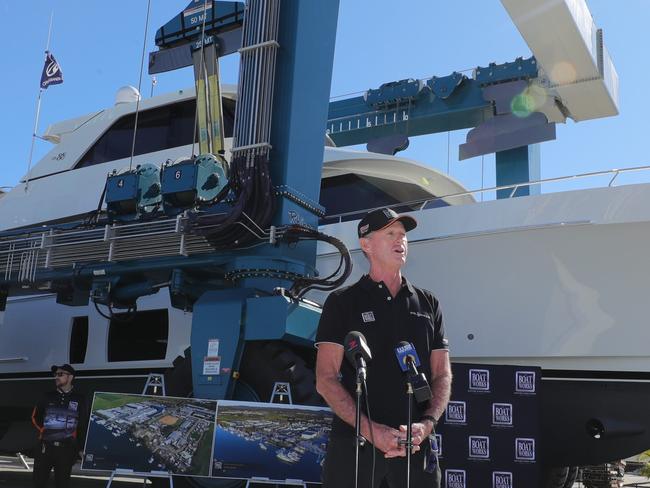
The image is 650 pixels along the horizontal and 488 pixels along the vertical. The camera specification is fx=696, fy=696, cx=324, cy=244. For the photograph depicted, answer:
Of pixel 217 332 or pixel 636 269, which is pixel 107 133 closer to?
pixel 217 332

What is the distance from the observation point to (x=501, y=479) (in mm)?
5941

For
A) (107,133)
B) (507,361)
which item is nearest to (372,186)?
(507,361)

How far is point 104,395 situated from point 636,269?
16.2 ft

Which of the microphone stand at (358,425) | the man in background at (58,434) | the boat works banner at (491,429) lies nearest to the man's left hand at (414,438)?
the microphone stand at (358,425)

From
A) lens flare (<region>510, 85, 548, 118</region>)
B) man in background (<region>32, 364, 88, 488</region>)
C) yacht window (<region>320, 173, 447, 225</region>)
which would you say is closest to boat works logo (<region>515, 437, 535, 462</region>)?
yacht window (<region>320, 173, 447, 225</region>)

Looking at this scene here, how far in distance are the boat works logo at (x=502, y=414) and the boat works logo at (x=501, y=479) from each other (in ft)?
1.37

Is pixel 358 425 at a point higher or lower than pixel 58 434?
higher

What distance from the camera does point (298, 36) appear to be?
267 inches

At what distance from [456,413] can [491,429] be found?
33 cm

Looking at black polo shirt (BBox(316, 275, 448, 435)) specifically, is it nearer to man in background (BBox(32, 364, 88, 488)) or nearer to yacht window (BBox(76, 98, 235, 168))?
man in background (BBox(32, 364, 88, 488))

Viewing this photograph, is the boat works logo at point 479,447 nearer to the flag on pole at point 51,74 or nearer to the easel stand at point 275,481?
the easel stand at point 275,481

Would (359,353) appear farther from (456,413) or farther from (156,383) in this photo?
(156,383)

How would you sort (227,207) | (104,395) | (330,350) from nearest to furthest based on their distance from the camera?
(330,350)
(104,395)
(227,207)

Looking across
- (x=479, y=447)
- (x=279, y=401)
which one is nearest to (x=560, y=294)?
(x=479, y=447)
